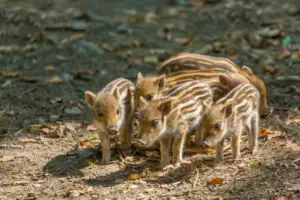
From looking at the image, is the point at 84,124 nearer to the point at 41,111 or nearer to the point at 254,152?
the point at 41,111

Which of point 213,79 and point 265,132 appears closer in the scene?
point 265,132

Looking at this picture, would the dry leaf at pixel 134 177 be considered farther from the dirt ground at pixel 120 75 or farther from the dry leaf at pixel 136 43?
the dry leaf at pixel 136 43

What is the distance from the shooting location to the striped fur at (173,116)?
6023 mm

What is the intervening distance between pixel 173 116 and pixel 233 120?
569 mm

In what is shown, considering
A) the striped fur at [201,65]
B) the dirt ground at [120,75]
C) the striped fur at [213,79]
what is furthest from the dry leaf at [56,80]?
the striped fur at [213,79]

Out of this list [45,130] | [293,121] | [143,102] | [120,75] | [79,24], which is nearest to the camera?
[143,102]

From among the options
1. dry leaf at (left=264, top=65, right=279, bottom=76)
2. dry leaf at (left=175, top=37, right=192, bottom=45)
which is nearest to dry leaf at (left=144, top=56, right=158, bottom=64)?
dry leaf at (left=175, top=37, right=192, bottom=45)

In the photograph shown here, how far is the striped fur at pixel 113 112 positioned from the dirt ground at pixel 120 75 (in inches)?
8.4

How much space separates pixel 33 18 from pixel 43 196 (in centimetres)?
620

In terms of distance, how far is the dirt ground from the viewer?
5820 millimetres

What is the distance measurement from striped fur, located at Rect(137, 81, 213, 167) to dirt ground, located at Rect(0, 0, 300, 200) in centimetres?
26

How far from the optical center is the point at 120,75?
9438 mm

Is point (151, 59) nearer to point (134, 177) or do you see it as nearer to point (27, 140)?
point (27, 140)

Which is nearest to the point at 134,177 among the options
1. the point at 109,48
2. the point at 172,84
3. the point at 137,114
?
the point at 137,114
